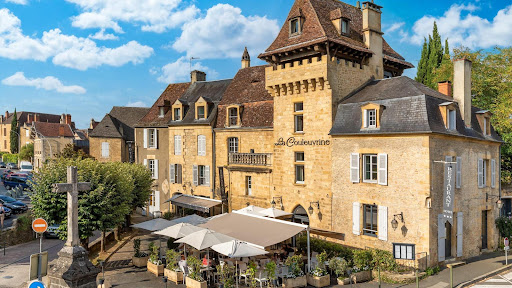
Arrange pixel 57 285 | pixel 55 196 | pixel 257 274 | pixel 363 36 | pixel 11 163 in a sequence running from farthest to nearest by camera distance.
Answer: pixel 11 163 → pixel 363 36 → pixel 55 196 → pixel 257 274 → pixel 57 285

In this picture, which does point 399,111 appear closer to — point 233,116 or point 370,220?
point 370,220

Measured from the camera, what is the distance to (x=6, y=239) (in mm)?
Result: 24547

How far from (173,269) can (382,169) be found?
1082 cm

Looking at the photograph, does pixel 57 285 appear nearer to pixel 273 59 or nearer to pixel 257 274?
pixel 257 274

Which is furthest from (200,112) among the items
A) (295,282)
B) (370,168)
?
(295,282)

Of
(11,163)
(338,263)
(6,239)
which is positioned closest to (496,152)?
(338,263)

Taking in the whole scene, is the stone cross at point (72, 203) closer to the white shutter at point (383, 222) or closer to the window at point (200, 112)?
the white shutter at point (383, 222)

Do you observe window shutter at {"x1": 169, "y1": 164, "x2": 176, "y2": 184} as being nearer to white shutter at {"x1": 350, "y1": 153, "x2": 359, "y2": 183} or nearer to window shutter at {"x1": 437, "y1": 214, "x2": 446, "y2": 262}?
white shutter at {"x1": 350, "y1": 153, "x2": 359, "y2": 183}

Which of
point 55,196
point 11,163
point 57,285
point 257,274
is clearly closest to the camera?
point 57,285

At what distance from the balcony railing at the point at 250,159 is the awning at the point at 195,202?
335 centimetres

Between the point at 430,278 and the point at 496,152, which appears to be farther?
the point at 496,152

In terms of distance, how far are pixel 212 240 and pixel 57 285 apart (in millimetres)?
6571

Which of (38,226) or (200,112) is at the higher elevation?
(200,112)

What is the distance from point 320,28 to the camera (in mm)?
21641
